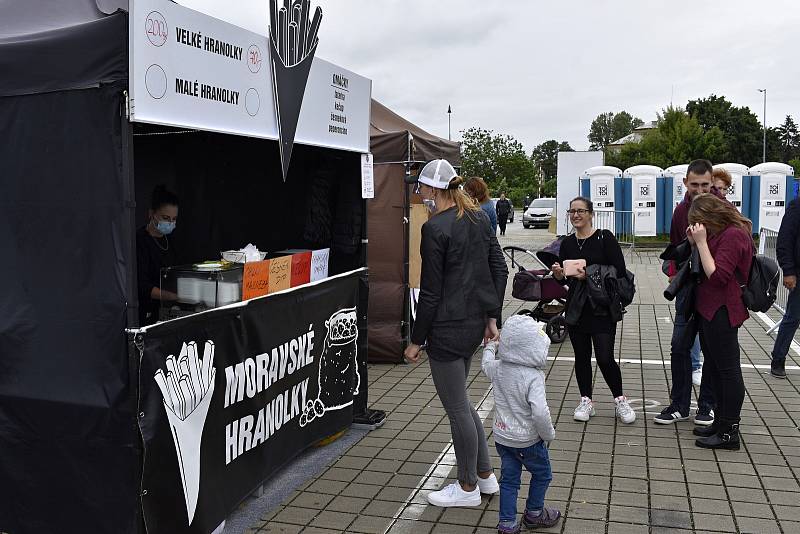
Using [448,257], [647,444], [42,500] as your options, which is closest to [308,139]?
[448,257]

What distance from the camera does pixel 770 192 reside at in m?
25.3

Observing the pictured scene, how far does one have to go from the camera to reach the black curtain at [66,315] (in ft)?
10.6

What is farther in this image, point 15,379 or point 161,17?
point 15,379

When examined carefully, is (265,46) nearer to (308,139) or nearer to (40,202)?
(308,139)

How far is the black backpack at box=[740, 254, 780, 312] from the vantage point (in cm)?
511

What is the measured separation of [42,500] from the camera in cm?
348

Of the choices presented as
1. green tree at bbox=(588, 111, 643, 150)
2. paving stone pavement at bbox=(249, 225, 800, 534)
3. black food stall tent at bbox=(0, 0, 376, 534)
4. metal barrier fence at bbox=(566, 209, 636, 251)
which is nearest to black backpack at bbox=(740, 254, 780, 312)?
paving stone pavement at bbox=(249, 225, 800, 534)

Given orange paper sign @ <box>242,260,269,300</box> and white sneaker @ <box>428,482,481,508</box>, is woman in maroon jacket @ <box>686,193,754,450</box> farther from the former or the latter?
orange paper sign @ <box>242,260,269,300</box>

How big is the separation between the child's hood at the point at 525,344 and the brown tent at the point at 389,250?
4.18 metres

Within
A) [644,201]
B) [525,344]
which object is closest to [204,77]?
[525,344]

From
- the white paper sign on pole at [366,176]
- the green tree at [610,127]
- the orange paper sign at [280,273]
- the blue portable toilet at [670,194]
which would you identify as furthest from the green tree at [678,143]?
the green tree at [610,127]

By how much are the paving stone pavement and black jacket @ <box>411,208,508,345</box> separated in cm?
106

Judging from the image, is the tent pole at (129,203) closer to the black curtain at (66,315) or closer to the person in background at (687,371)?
the black curtain at (66,315)

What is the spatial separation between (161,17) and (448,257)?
180 centimetres
